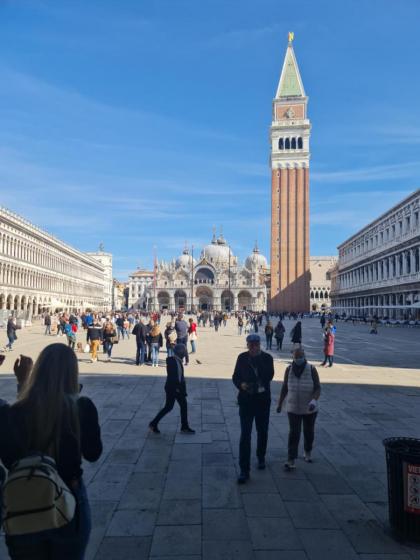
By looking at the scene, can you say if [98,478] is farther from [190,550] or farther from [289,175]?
[289,175]

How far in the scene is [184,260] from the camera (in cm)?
12594

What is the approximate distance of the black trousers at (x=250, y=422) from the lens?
512 centimetres

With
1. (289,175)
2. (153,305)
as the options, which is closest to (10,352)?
(289,175)

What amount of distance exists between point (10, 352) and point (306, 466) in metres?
16.2

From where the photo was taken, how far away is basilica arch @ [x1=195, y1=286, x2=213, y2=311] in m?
112

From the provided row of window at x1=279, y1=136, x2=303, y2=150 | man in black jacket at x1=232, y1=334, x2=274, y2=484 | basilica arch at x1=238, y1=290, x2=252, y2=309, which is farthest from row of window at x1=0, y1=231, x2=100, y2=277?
man in black jacket at x1=232, y1=334, x2=274, y2=484

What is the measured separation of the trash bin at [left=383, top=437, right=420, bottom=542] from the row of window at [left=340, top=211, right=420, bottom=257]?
1748 inches

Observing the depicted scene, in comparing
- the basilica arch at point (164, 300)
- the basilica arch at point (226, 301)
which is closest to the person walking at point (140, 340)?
the basilica arch at point (226, 301)

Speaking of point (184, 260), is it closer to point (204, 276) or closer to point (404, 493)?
point (204, 276)

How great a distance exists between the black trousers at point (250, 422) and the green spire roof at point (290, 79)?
3521 inches

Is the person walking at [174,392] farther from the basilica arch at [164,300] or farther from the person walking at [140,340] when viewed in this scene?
the basilica arch at [164,300]

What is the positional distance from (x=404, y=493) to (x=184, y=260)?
402 ft

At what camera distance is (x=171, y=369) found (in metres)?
6.96

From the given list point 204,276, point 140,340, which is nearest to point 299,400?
point 140,340
